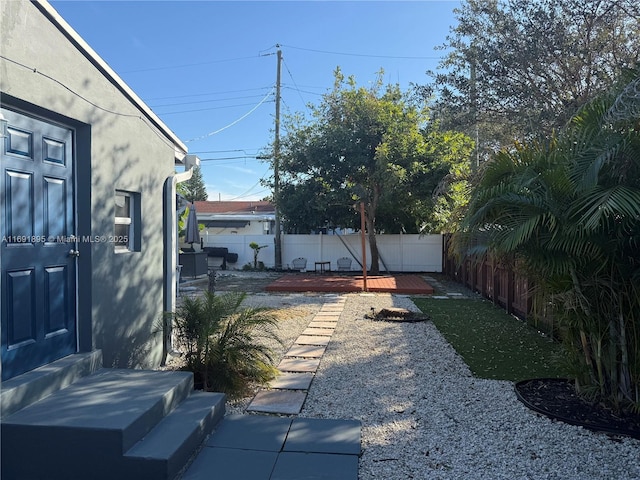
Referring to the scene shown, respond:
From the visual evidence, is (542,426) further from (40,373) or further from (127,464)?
(40,373)

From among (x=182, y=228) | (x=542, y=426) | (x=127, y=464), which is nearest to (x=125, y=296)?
(x=127, y=464)

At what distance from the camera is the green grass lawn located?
5.25 m

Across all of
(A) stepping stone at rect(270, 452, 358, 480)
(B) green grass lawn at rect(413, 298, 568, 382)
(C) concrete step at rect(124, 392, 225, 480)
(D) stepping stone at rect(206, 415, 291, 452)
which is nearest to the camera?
(C) concrete step at rect(124, 392, 225, 480)

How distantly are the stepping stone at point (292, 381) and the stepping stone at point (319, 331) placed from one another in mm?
2172

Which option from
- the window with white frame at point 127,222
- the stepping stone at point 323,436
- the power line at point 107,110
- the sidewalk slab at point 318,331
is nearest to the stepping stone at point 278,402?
the stepping stone at point 323,436

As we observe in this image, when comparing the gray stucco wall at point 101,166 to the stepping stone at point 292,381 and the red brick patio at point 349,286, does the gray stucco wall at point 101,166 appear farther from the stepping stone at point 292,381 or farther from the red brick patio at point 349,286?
the red brick patio at point 349,286

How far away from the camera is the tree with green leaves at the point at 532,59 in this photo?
10.2 metres

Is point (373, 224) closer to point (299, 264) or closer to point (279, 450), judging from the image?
point (299, 264)

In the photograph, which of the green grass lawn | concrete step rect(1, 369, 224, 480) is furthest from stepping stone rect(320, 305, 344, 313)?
concrete step rect(1, 369, 224, 480)

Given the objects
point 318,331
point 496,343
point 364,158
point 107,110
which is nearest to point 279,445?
point 107,110

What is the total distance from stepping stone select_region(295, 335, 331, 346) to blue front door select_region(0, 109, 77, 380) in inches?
141

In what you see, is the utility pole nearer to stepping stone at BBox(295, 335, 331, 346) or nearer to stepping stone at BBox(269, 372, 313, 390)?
stepping stone at BBox(295, 335, 331, 346)

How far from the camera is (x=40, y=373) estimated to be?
3.29m

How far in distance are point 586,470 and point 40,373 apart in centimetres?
403
